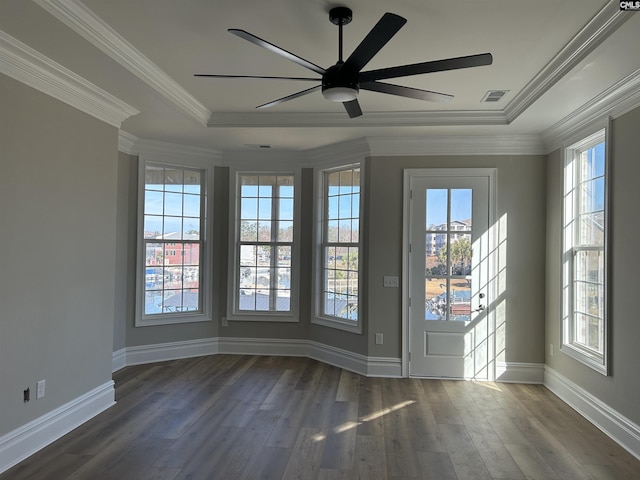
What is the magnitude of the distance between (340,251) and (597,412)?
3.01 meters

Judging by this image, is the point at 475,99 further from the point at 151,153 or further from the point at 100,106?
the point at 151,153

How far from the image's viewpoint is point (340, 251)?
5340mm

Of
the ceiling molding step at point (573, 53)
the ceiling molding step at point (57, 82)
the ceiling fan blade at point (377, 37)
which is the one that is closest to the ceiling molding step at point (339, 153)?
the ceiling molding step at point (573, 53)

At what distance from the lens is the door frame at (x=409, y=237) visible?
4730 millimetres

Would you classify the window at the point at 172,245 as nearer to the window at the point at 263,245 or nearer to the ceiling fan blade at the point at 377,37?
the window at the point at 263,245

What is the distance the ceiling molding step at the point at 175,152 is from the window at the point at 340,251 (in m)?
1.49

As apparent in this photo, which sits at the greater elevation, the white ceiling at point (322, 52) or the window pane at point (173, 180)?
the white ceiling at point (322, 52)

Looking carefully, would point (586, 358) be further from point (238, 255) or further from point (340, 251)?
point (238, 255)

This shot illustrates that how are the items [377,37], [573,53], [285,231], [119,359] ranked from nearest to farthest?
[377,37], [573,53], [119,359], [285,231]

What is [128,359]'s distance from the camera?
5078mm

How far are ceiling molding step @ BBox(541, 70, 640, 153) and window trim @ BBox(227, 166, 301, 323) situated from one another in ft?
9.73

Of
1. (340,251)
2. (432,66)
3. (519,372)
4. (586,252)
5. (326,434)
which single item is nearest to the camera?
(432,66)

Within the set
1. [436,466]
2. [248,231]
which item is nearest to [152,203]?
[248,231]

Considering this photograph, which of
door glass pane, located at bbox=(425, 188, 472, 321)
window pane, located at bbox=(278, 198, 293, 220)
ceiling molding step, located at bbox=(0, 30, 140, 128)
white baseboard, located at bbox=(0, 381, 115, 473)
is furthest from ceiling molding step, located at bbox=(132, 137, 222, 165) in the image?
door glass pane, located at bbox=(425, 188, 472, 321)
